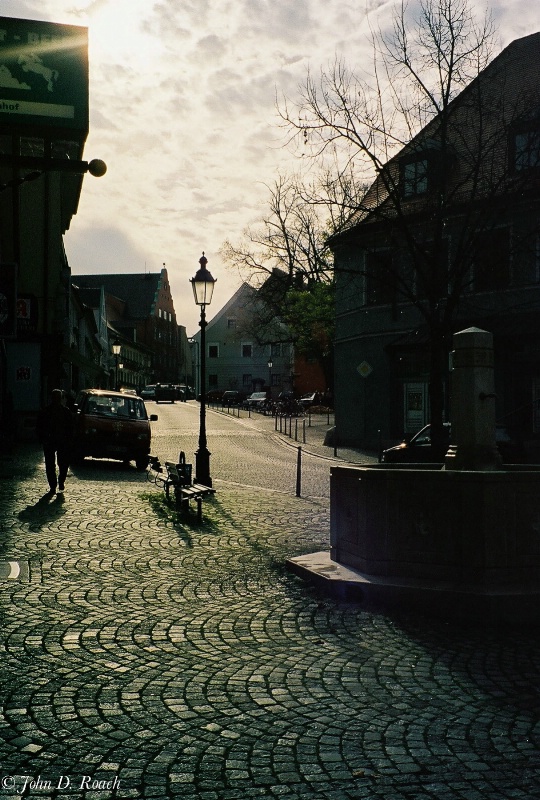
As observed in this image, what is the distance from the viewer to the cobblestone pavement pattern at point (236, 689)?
3.70 metres

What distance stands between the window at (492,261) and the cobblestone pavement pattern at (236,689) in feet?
46.4

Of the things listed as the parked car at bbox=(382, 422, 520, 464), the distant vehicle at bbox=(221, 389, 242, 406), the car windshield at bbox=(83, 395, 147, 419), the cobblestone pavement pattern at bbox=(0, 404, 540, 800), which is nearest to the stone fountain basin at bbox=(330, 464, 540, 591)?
the cobblestone pavement pattern at bbox=(0, 404, 540, 800)

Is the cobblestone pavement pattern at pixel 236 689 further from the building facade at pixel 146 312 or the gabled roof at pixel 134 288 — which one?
the gabled roof at pixel 134 288

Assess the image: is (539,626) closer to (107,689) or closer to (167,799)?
(107,689)

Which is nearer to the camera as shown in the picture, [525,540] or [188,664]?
[188,664]

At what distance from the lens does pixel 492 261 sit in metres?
24.9

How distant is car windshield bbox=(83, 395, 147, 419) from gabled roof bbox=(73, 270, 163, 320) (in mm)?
91582

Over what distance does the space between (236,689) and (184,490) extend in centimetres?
765

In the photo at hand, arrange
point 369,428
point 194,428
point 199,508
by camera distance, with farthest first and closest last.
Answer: point 194,428 → point 369,428 → point 199,508

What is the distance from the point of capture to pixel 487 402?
7.97 m

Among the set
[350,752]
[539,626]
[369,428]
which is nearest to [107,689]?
[350,752]

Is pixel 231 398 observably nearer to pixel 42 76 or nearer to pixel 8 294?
pixel 8 294

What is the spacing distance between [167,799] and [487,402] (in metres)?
5.41

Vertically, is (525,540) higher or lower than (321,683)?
higher
